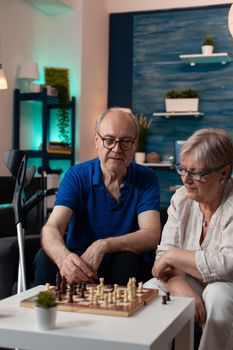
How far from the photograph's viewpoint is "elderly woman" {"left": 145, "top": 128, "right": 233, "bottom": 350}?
1.63 m

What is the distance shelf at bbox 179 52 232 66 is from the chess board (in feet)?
12.9

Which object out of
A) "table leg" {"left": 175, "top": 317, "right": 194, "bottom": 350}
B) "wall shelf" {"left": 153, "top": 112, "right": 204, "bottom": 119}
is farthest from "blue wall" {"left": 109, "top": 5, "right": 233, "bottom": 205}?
"table leg" {"left": 175, "top": 317, "right": 194, "bottom": 350}

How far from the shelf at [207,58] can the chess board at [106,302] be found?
3.94 meters

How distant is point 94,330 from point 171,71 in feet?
15.0

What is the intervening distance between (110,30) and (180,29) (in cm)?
77

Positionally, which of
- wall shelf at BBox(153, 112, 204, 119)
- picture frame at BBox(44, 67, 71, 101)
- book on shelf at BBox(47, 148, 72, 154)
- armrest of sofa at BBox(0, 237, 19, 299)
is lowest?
armrest of sofa at BBox(0, 237, 19, 299)

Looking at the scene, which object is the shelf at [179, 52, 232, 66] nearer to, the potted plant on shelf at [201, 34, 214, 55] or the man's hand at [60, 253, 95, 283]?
the potted plant on shelf at [201, 34, 214, 55]

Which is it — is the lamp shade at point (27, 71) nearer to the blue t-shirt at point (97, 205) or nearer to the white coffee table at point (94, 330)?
the blue t-shirt at point (97, 205)

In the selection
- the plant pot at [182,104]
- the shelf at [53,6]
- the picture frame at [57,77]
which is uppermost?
the shelf at [53,6]

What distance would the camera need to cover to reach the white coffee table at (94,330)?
120cm

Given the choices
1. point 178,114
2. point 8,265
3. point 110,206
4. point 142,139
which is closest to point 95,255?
point 110,206

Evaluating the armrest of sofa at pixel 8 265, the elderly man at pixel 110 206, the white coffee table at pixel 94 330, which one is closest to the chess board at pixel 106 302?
the white coffee table at pixel 94 330

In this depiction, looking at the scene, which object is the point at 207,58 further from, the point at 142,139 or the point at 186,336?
the point at 186,336

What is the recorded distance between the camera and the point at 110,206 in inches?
87.7
